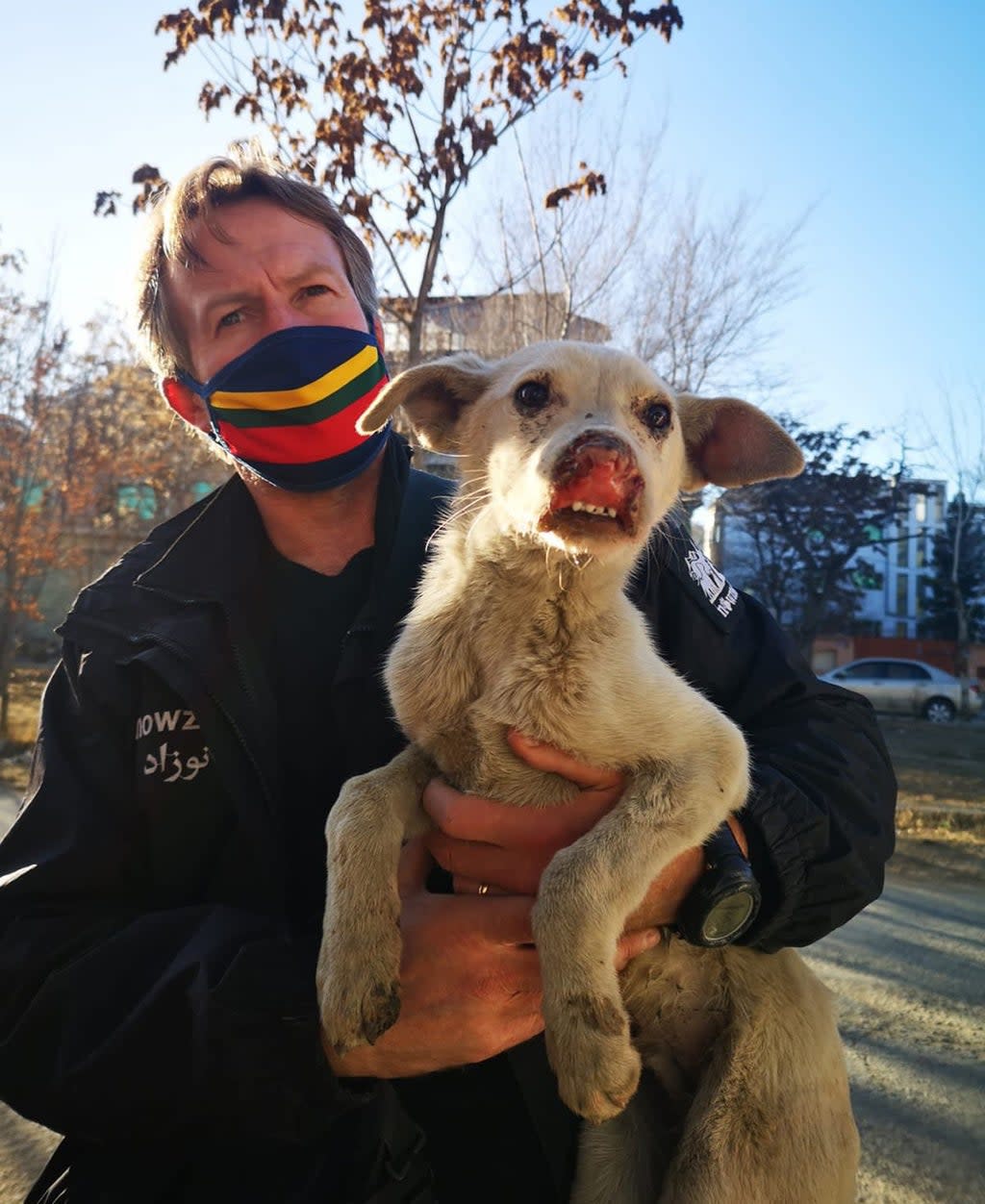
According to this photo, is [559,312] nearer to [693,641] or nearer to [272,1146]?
[693,641]

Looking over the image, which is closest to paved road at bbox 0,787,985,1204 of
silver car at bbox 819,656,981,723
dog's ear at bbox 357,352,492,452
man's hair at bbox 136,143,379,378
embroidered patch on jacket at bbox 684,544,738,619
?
embroidered patch on jacket at bbox 684,544,738,619

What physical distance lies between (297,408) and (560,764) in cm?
133

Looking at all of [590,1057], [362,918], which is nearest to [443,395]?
[362,918]

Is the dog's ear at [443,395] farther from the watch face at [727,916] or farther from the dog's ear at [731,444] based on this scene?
the watch face at [727,916]

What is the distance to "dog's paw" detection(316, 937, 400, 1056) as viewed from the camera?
1767 mm

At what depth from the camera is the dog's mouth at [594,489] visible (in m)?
1.99

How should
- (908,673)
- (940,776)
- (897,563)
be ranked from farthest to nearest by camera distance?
(897,563)
(908,673)
(940,776)

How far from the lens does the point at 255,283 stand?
272 cm

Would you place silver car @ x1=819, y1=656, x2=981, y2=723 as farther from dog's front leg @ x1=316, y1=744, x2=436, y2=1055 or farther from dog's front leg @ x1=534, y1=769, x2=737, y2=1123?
dog's front leg @ x1=316, y1=744, x2=436, y2=1055

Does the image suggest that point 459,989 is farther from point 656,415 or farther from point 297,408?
point 297,408

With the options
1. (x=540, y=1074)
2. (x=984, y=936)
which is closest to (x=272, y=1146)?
(x=540, y=1074)

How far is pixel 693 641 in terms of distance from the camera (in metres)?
2.49

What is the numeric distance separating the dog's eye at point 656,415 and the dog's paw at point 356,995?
4.91ft

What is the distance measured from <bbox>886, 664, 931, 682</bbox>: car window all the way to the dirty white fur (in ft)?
84.5
